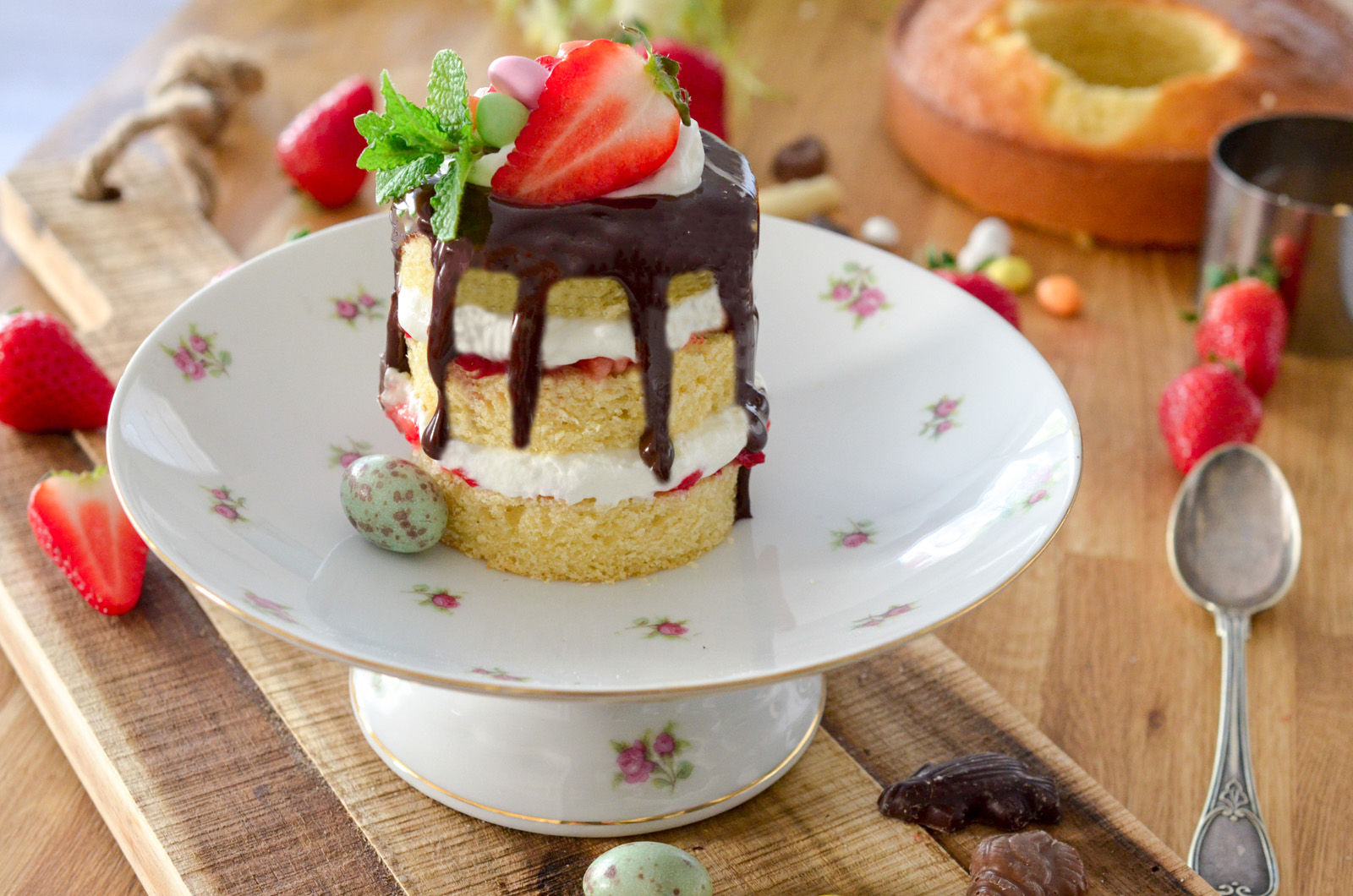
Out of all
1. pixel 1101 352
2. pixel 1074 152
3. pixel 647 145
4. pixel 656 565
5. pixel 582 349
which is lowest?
pixel 1101 352

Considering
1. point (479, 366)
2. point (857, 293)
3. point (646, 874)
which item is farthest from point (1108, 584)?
point (479, 366)

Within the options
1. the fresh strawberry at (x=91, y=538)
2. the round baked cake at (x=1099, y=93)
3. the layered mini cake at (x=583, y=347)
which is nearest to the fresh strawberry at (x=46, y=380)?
the fresh strawberry at (x=91, y=538)

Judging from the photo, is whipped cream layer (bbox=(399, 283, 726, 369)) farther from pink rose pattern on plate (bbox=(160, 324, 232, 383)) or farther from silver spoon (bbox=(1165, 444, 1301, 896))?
silver spoon (bbox=(1165, 444, 1301, 896))

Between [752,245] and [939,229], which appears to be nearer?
[752,245]

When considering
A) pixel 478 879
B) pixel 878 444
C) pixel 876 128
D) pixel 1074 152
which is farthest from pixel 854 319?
pixel 876 128

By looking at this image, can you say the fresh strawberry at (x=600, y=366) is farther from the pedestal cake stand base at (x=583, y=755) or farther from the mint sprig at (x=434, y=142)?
the pedestal cake stand base at (x=583, y=755)

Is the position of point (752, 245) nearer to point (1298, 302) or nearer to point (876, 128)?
point (1298, 302)
